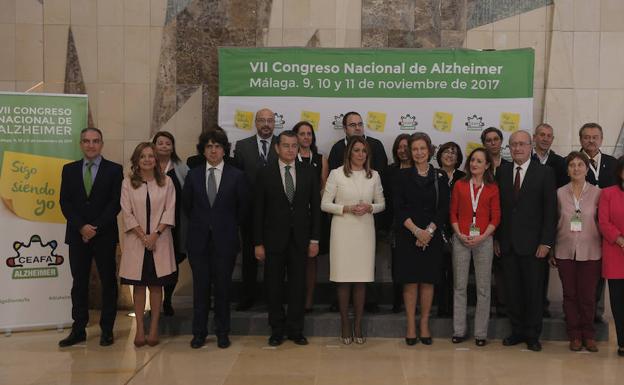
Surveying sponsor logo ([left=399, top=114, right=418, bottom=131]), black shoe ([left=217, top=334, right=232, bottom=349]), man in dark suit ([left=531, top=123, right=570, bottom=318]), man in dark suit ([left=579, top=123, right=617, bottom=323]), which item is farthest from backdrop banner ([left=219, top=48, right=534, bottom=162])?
black shoe ([left=217, top=334, right=232, bottom=349])

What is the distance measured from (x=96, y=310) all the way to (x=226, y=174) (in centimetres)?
233

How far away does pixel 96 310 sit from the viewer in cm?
614

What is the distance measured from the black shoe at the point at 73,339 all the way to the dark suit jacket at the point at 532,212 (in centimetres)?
334

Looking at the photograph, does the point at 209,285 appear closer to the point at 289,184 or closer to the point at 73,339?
the point at 289,184

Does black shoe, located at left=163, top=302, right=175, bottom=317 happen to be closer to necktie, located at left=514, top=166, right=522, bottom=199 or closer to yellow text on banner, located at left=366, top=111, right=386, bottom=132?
yellow text on banner, located at left=366, top=111, right=386, bottom=132

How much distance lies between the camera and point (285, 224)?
187 inches

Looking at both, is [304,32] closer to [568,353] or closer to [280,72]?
[280,72]

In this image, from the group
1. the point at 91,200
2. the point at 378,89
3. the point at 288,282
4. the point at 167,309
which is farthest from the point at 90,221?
the point at 378,89

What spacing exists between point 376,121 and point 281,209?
152cm

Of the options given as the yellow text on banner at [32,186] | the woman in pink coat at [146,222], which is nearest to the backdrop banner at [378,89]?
the woman in pink coat at [146,222]

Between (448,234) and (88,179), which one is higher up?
(88,179)

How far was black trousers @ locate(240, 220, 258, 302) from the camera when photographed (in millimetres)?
5293

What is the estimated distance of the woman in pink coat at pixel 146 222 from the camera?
4.72 m

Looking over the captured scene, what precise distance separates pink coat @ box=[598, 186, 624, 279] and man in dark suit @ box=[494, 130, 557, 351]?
1.11 feet
